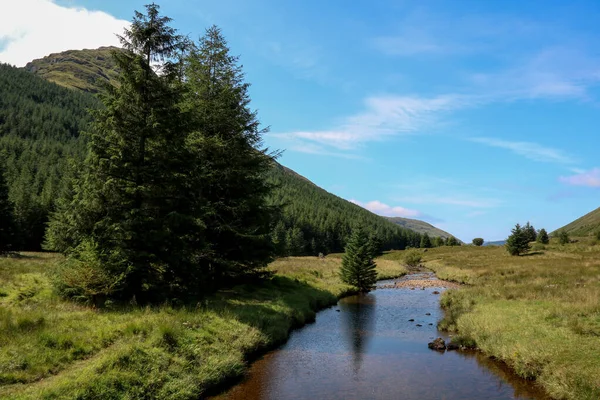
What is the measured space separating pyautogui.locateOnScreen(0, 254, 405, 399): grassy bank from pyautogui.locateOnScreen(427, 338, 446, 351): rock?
7.81 m

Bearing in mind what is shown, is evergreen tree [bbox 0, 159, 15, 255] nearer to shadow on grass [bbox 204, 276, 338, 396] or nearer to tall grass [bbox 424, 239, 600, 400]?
shadow on grass [bbox 204, 276, 338, 396]

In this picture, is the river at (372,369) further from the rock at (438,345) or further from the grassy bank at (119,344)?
the grassy bank at (119,344)

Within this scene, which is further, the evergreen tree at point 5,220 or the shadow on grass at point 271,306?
Answer: the evergreen tree at point 5,220

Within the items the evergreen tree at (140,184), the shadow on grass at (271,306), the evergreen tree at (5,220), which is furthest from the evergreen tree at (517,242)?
the evergreen tree at (5,220)

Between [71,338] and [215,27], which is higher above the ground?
[215,27]

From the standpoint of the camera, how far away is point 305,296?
3002 centimetres

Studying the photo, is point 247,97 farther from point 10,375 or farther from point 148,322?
point 10,375

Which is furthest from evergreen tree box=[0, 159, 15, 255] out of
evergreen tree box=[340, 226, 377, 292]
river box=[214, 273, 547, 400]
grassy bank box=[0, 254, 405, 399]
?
river box=[214, 273, 547, 400]

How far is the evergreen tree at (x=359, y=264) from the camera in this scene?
41.8 meters

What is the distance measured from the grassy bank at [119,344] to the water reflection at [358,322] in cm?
397

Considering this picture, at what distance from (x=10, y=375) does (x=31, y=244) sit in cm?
8482

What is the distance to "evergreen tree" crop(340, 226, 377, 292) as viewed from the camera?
1644 inches

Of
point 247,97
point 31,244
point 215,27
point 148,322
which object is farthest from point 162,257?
point 31,244

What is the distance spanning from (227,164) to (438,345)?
700 inches
